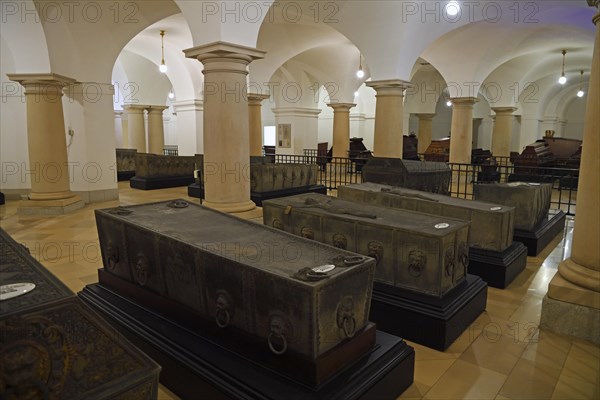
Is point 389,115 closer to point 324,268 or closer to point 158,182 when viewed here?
point 158,182

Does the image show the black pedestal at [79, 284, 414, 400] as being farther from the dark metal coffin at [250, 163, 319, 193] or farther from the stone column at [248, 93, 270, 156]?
the stone column at [248, 93, 270, 156]

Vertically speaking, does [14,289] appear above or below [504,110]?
below

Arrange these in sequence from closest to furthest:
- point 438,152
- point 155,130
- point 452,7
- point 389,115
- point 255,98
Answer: point 452,7
point 389,115
point 255,98
point 155,130
point 438,152

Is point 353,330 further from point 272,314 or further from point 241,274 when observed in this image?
point 241,274

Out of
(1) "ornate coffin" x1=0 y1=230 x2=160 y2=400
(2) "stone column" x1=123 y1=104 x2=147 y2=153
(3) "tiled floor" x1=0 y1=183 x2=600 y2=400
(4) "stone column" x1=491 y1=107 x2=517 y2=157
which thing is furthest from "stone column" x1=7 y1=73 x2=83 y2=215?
(4) "stone column" x1=491 y1=107 x2=517 y2=157

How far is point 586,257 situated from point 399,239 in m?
1.50

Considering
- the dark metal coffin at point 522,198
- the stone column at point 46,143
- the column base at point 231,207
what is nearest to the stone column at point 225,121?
the column base at point 231,207

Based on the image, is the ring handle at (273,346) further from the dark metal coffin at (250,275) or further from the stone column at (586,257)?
the stone column at (586,257)

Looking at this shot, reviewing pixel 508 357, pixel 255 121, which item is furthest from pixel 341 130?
pixel 508 357

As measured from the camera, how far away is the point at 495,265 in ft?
15.3

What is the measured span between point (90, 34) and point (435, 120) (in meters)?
25.2

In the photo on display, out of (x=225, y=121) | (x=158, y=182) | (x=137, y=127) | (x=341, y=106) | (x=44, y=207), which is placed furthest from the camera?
(x=341, y=106)

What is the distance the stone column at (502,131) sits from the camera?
59.5 ft

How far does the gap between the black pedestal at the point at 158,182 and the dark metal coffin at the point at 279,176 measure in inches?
151
